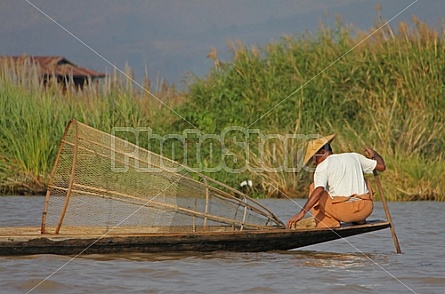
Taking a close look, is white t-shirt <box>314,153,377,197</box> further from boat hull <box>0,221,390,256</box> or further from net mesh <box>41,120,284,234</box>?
net mesh <box>41,120,284,234</box>

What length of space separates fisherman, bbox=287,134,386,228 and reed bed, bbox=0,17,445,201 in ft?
16.9

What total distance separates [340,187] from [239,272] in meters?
1.45

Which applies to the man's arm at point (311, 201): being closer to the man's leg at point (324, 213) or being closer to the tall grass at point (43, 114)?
the man's leg at point (324, 213)

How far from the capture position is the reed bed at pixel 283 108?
48.8 feet

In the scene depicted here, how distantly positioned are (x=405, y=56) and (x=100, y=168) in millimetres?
9406

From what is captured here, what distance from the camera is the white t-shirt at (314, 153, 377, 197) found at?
9039mm

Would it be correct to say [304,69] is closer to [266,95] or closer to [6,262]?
[266,95]

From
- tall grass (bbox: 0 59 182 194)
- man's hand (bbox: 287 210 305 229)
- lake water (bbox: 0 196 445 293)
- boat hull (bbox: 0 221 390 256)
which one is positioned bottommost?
lake water (bbox: 0 196 445 293)

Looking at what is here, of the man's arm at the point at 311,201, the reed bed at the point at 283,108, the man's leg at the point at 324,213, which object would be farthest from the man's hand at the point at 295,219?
the reed bed at the point at 283,108

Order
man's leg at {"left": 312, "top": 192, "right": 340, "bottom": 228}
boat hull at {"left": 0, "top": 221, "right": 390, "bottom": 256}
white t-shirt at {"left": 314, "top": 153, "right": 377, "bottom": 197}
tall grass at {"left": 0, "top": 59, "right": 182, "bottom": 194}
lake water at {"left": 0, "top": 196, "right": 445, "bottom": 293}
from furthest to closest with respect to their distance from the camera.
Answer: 1. tall grass at {"left": 0, "top": 59, "right": 182, "bottom": 194}
2. man's leg at {"left": 312, "top": 192, "right": 340, "bottom": 228}
3. white t-shirt at {"left": 314, "top": 153, "right": 377, "bottom": 197}
4. boat hull at {"left": 0, "top": 221, "right": 390, "bottom": 256}
5. lake water at {"left": 0, "top": 196, "right": 445, "bottom": 293}

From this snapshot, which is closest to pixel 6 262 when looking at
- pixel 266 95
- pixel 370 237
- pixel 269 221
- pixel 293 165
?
pixel 269 221

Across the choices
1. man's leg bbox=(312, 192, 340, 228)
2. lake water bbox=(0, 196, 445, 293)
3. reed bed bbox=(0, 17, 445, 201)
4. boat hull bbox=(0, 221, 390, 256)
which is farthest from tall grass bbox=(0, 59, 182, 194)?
man's leg bbox=(312, 192, 340, 228)

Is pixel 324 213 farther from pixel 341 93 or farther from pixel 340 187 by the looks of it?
pixel 341 93

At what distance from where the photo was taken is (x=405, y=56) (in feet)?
55.6
